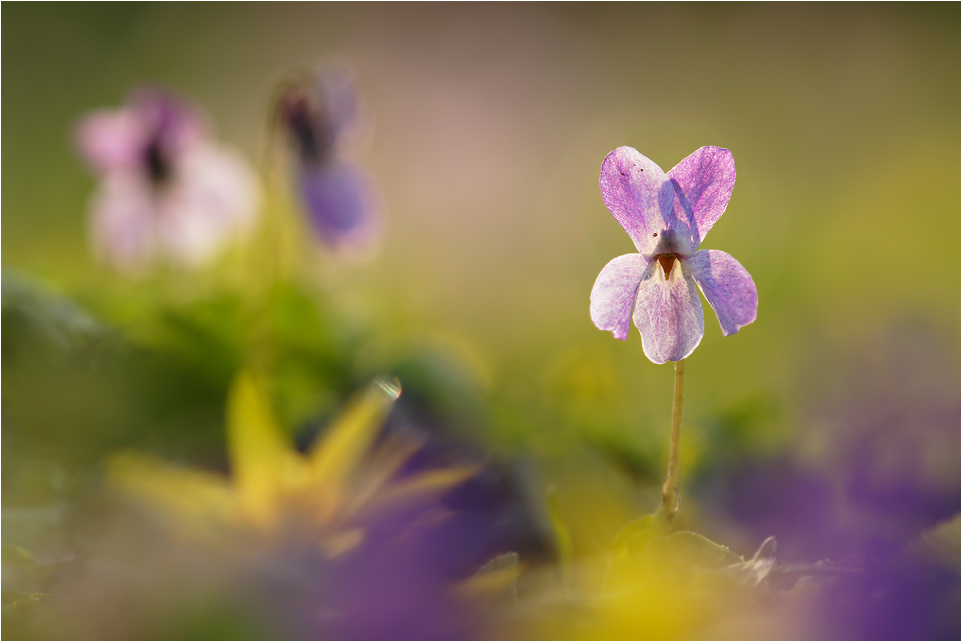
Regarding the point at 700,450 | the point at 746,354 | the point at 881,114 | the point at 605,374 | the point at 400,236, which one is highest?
the point at 881,114

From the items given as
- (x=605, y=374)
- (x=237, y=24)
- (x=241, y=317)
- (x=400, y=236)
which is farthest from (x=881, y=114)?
(x=237, y=24)

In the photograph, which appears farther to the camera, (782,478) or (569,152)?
(569,152)

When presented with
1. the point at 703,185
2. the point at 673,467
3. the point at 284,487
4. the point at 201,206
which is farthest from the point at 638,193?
the point at 201,206

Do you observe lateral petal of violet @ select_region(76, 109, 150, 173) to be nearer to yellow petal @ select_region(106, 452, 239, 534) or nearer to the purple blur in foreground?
yellow petal @ select_region(106, 452, 239, 534)

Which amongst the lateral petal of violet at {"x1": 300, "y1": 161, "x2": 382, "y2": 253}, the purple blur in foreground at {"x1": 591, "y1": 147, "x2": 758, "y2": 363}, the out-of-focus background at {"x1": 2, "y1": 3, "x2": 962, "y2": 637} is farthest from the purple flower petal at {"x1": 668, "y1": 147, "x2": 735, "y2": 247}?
the lateral petal of violet at {"x1": 300, "y1": 161, "x2": 382, "y2": 253}

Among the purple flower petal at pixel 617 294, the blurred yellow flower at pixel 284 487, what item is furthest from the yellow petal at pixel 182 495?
the purple flower petal at pixel 617 294

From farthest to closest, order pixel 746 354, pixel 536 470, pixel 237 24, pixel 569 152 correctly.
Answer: pixel 237 24 → pixel 569 152 → pixel 746 354 → pixel 536 470

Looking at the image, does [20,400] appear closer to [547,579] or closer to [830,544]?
[547,579]

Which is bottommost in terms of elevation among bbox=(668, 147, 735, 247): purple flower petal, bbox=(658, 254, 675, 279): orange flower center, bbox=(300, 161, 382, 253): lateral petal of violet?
bbox=(658, 254, 675, 279): orange flower center
